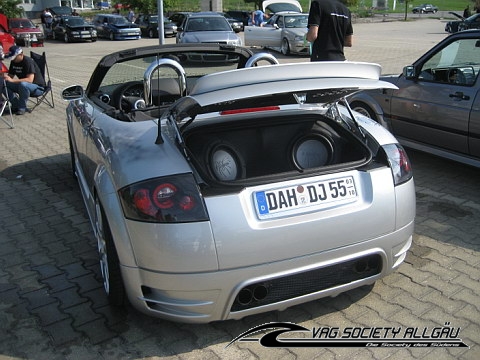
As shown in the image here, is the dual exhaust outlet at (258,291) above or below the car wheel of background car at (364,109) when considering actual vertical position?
below

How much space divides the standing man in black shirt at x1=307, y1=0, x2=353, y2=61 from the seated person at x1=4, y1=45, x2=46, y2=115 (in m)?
5.47

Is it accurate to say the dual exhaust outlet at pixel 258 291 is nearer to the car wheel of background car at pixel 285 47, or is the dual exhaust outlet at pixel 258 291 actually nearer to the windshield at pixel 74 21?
the car wheel of background car at pixel 285 47

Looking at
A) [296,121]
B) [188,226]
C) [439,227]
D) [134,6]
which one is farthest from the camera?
[134,6]

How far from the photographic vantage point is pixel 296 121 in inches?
121

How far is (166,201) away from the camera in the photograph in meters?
2.40

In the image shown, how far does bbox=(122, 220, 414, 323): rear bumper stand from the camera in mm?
2393

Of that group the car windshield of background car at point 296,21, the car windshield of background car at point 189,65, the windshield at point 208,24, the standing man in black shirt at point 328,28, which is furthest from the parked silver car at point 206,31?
the car windshield of background car at point 189,65

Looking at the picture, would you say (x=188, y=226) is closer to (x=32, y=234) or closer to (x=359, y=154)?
(x=359, y=154)

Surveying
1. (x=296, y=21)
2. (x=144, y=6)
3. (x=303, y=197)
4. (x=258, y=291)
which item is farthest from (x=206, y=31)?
(x=144, y=6)

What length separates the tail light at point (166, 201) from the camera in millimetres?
2363

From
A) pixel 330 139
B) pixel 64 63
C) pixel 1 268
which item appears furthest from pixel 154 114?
pixel 64 63

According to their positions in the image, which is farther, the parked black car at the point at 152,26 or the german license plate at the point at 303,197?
the parked black car at the point at 152,26

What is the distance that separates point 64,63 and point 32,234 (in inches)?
597

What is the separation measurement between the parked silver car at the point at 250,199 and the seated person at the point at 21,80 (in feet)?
21.7
